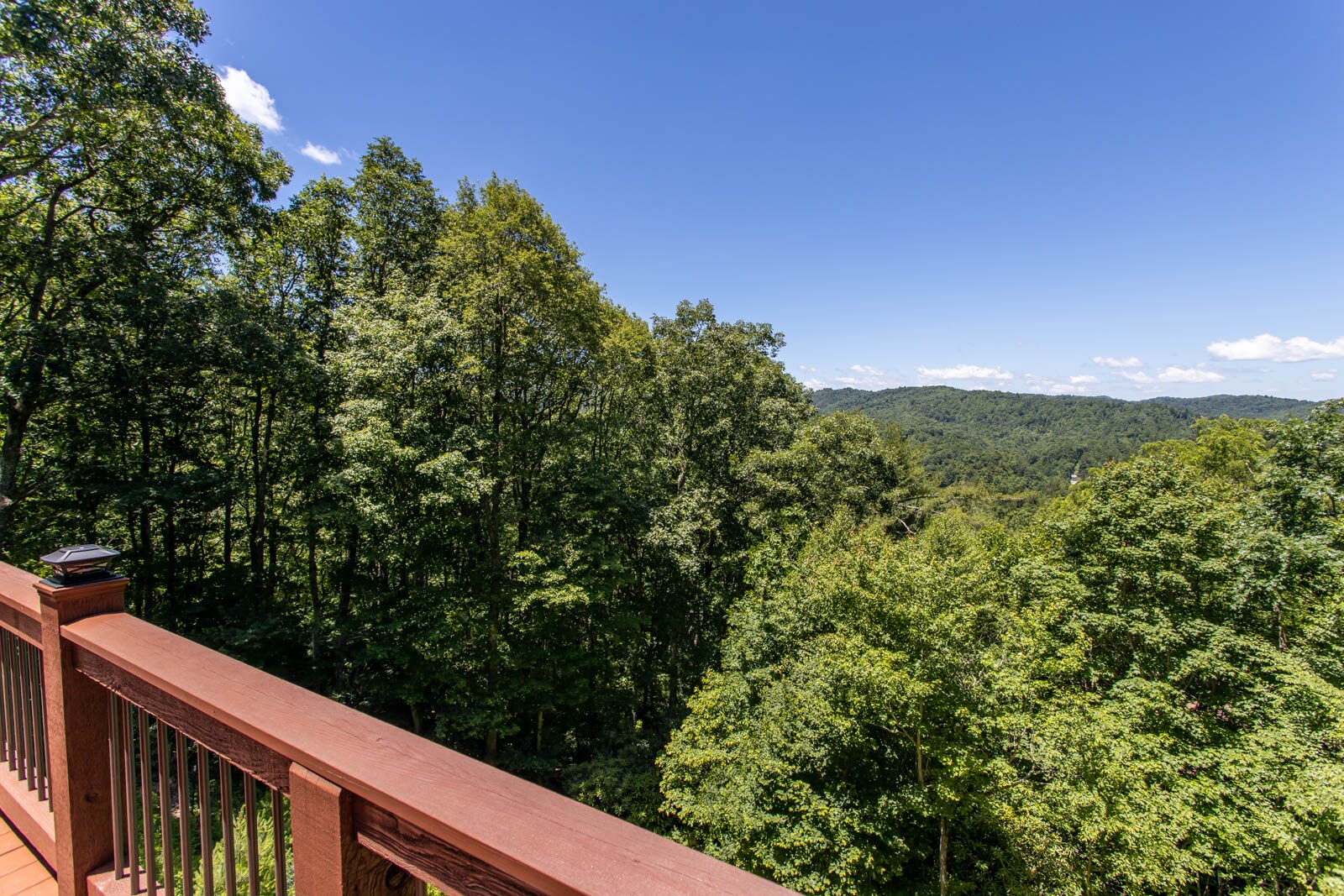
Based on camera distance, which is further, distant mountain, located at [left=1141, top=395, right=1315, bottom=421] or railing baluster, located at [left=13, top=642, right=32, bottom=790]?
distant mountain, located at [left=1141, top=395, right=1315, bottom=421]

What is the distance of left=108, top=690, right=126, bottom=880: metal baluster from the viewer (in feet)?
4.91

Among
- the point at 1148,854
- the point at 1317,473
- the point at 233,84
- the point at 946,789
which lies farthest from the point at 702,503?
the point at 1317,473

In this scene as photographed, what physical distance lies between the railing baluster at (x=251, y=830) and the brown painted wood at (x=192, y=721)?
38 millimetres

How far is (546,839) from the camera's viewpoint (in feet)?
2.25

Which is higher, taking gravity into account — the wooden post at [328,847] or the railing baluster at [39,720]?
the wooden post at [328,847]

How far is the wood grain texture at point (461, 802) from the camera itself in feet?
2.08

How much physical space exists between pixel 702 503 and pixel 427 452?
6443mm

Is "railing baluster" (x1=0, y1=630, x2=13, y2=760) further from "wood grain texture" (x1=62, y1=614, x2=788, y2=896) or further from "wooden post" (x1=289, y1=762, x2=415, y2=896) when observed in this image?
"wooden post" (x1=289, y1=762, x2=415, y2=896)

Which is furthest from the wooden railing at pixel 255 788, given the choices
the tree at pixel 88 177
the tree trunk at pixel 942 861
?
the tree trunk at pixel 942 861

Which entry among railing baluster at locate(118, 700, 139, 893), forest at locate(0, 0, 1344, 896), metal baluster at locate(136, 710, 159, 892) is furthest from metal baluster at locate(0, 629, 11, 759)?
forest at locate(0, 0, 1344, 896)

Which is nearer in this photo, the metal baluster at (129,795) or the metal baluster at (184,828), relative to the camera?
the metal baluster at (184,828)

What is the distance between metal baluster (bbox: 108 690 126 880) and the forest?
295 inches

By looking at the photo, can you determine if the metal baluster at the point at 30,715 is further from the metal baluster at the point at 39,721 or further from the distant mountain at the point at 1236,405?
the distant mountain at the point at 1236,405

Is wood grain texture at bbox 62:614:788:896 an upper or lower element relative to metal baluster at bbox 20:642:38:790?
upper
